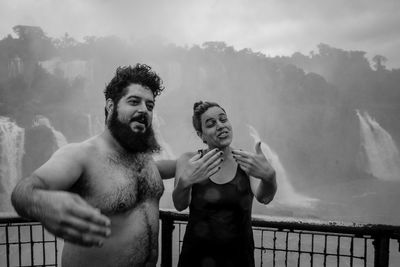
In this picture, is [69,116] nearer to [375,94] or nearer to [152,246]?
[152,246]

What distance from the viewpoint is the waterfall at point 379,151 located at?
42.4 metres

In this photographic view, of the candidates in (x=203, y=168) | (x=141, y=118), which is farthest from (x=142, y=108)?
(x=203, y=168)

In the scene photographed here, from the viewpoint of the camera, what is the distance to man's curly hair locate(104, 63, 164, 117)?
229cm

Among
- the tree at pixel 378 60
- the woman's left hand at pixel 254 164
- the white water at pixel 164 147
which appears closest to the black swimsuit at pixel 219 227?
the woman's left hand at pixel 254 164

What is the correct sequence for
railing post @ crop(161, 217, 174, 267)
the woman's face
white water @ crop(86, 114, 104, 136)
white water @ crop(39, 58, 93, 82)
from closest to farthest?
the woman's face < railing post @ crop(161, 217, 174, 267) < white water @ crop(86, 114, 104, 136) < white water @ crop(39, 58, 93, 82)

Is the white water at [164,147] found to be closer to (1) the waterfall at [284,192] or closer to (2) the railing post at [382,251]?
(1) the waterfall at [284,192]

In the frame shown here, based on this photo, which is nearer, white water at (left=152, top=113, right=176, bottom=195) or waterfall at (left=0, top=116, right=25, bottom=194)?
waterfall at (left=0, top=116, right=25, bottom=194)

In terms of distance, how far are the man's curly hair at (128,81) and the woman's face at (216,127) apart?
521mm

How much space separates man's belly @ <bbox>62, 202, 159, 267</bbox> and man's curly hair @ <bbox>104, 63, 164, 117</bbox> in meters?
0.88

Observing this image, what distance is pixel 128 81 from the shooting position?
2309 mm

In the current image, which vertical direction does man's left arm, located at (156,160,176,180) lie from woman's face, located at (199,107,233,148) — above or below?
below

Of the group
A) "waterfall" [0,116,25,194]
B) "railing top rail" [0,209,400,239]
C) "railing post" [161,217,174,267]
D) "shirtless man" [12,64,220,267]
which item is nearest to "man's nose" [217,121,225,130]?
"shirtless man" [12,64,220,267]

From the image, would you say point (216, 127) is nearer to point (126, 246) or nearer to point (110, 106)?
point (110, 106)

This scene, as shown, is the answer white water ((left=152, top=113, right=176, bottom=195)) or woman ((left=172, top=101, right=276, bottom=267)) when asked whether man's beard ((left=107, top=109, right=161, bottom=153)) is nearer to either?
woman ((left=172, top=101, right=276, bottom=267))
